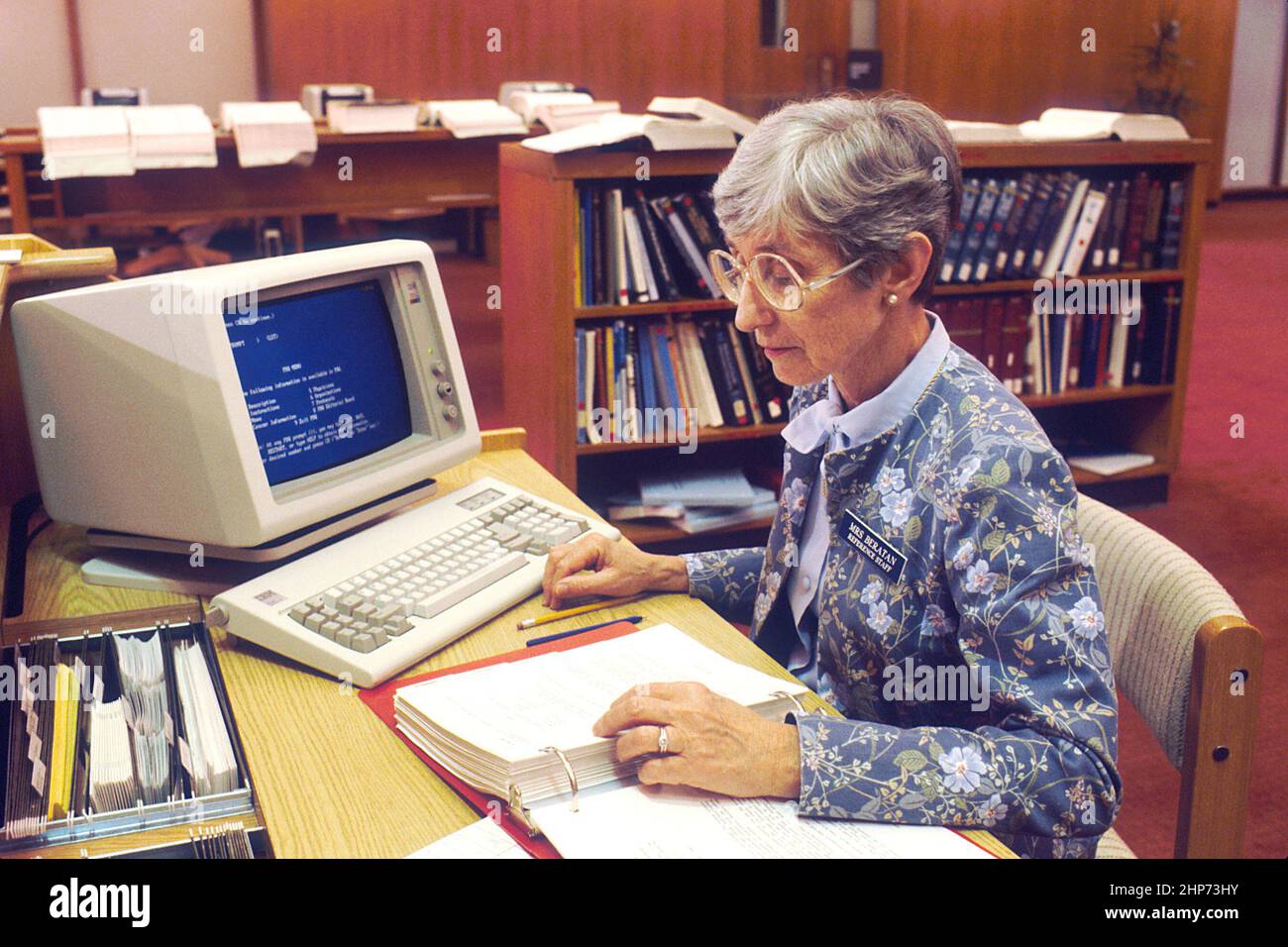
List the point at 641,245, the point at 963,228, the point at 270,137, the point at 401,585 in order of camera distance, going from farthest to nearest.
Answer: the point at 270,137 < the point at 963,228 < the point at 641,245 < the point at 401,585

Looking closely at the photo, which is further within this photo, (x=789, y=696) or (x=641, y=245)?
(x=641, y=245)

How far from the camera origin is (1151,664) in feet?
4.38

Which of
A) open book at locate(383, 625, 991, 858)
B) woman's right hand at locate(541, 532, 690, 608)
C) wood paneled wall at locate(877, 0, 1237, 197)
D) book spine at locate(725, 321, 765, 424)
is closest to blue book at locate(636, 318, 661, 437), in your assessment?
book spine at locate(725, 321, 765, 424)

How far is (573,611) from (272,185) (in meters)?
3.36

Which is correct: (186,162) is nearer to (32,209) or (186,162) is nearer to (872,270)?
(32,209)

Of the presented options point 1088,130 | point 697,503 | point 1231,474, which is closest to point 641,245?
point 697,503

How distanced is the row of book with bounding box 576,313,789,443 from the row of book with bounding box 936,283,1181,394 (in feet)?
2.21

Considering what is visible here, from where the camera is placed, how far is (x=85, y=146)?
12.6 feet

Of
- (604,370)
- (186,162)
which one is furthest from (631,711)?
(186,162)

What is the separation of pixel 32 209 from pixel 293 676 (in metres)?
3.53

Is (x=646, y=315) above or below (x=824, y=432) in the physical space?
below

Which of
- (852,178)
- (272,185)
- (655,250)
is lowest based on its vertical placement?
(655,250)

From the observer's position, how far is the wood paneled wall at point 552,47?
7.70 meters

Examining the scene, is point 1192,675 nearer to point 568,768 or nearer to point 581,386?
point 568,768
